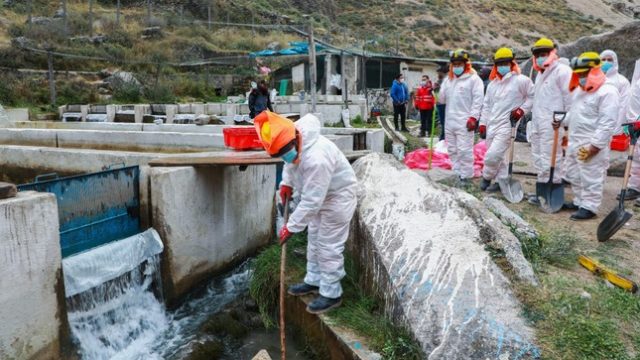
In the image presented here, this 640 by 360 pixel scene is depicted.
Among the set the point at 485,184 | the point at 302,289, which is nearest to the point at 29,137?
the point at 302,289

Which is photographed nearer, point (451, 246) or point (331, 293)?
point (451, 246)

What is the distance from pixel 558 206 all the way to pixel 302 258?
3251 mm

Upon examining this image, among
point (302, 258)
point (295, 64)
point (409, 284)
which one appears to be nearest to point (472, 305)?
point (409, 284)

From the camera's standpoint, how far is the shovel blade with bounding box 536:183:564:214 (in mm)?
5879

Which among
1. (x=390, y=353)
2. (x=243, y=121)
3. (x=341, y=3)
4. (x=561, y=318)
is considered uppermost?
(x=341, y=3)

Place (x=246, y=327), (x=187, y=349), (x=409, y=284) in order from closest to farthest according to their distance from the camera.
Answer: (x=409, y=284)
(x=187, y=349)
(x=246, y=327)

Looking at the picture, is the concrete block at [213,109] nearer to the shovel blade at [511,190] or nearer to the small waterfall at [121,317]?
the shovel blade at [511,190]

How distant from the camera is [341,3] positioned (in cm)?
A: 4569

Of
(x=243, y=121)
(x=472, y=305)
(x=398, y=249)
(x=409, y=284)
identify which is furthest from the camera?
(x=243, y=121)

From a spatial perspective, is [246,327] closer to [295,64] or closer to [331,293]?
[331,293]

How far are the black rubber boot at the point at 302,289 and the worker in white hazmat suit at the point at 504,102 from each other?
3.48m

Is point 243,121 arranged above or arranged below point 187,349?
above

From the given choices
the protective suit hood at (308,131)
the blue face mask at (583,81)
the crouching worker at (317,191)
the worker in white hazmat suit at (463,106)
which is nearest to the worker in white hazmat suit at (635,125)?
the blue face mask at (583,81)

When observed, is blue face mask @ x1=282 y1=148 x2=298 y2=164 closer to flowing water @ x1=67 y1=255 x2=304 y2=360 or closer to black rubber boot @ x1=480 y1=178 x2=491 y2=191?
flowing water @ x1=67 y1=255 x2=304 y2=360
